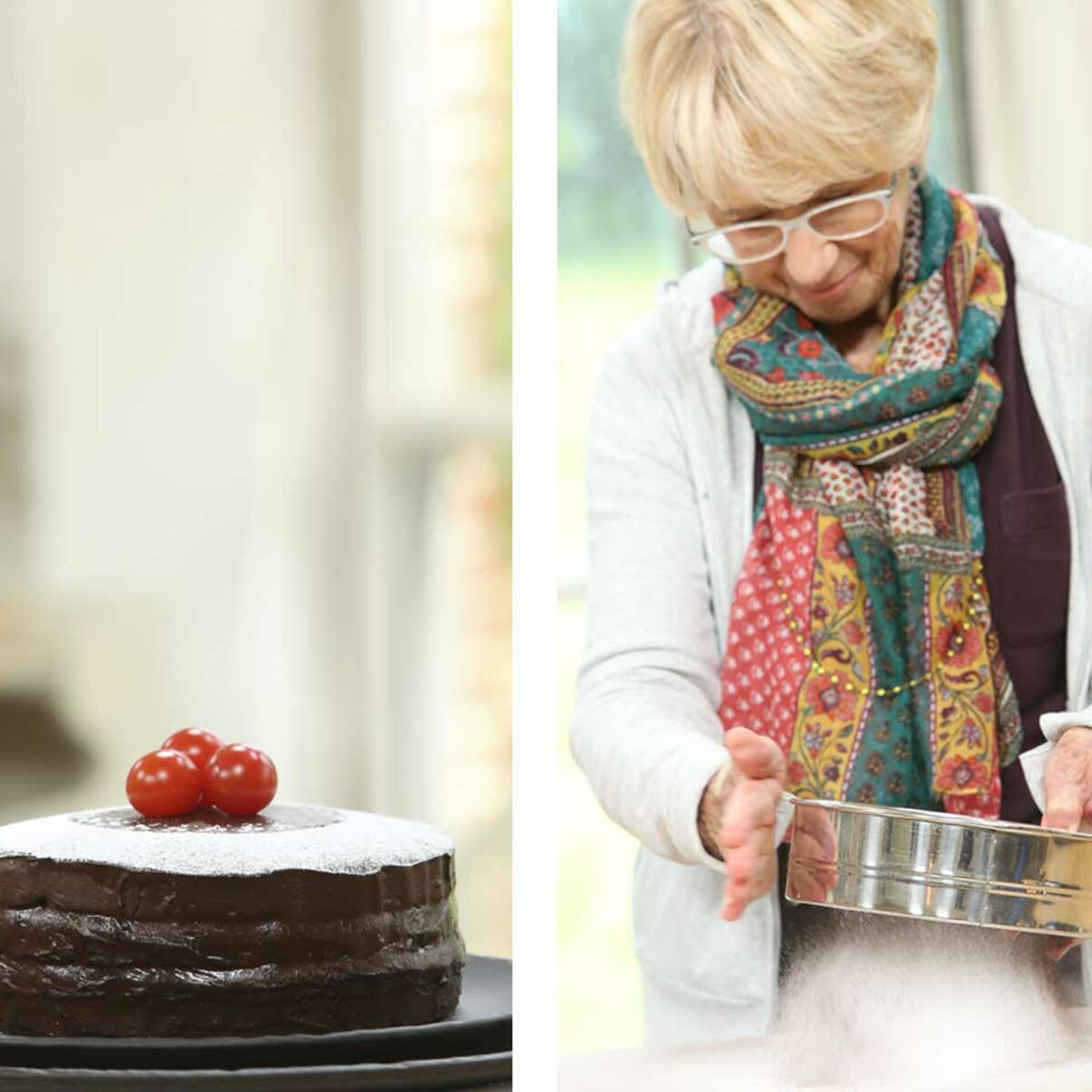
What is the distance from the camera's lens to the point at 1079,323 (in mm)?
738

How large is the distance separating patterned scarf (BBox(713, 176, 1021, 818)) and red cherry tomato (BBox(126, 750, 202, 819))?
230 millimetres

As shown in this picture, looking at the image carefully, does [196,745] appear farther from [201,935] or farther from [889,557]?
[889,557]

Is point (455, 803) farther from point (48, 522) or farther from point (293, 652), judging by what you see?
point (48, 522)

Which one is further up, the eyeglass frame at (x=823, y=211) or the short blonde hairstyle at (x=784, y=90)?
the short blonde hairstyle at (x=784, y=90)

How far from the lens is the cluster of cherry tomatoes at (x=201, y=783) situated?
0.75 metres

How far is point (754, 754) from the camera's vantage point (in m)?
0.72

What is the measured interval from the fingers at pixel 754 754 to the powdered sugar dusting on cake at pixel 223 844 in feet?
0.45

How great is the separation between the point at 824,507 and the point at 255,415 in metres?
0.51

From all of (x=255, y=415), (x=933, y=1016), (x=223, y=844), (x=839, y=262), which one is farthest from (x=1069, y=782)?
(x=255, y=415)

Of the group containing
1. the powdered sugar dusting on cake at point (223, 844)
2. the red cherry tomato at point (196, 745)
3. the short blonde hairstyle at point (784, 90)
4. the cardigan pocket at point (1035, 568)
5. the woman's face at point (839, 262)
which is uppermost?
the short blonde hairstyle at point (784, 90)

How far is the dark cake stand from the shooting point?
2.03 ft

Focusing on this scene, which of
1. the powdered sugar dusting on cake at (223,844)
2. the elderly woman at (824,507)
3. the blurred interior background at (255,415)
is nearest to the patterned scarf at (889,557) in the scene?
the elderly woman at (824,507)

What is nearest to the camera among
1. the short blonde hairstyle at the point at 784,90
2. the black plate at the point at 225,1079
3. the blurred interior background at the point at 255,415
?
the black plate at the point at 225,1079

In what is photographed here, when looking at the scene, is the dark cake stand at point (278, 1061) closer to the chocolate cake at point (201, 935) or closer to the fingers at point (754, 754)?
the chocolate cake at point (201, 935)
